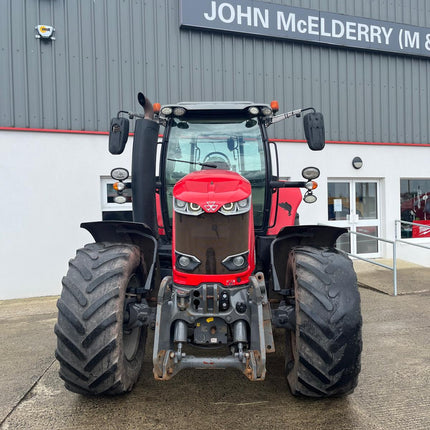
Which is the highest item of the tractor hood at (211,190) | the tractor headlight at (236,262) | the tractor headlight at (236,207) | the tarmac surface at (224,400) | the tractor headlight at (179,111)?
the tractor headlight at (179,111)

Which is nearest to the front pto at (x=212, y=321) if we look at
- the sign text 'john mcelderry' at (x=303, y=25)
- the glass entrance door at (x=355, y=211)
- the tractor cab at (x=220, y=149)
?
the tractor cab at (x=220, y=149)

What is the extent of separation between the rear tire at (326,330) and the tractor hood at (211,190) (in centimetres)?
71

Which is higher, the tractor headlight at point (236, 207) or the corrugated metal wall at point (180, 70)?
the corrugated metal wall at point (180, 70)

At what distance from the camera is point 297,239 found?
317cm

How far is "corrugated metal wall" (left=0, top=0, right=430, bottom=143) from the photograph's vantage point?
680 centimetres

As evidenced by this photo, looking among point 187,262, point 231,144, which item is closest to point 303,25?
point 231,144

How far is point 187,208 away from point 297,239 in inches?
40.1

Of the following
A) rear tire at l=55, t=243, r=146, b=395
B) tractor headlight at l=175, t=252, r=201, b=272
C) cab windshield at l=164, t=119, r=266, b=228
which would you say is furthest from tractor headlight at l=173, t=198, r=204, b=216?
cab windshield at l=164, t=119, r=266, b=228

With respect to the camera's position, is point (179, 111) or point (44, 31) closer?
point (179, 111)

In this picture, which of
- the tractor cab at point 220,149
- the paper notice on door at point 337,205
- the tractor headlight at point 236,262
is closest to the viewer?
the tractor headlight at point 236,262

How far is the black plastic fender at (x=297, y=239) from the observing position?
3051 millimetres

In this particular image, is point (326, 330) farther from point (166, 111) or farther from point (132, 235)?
point (166, 111)

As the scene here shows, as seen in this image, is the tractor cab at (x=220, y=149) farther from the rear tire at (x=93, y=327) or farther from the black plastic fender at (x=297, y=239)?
the rear tire at (x=93, y=327)

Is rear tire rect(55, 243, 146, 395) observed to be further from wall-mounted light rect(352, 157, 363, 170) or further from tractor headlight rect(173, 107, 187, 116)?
wall-mounted light rect(352, 157, 363, 170)
